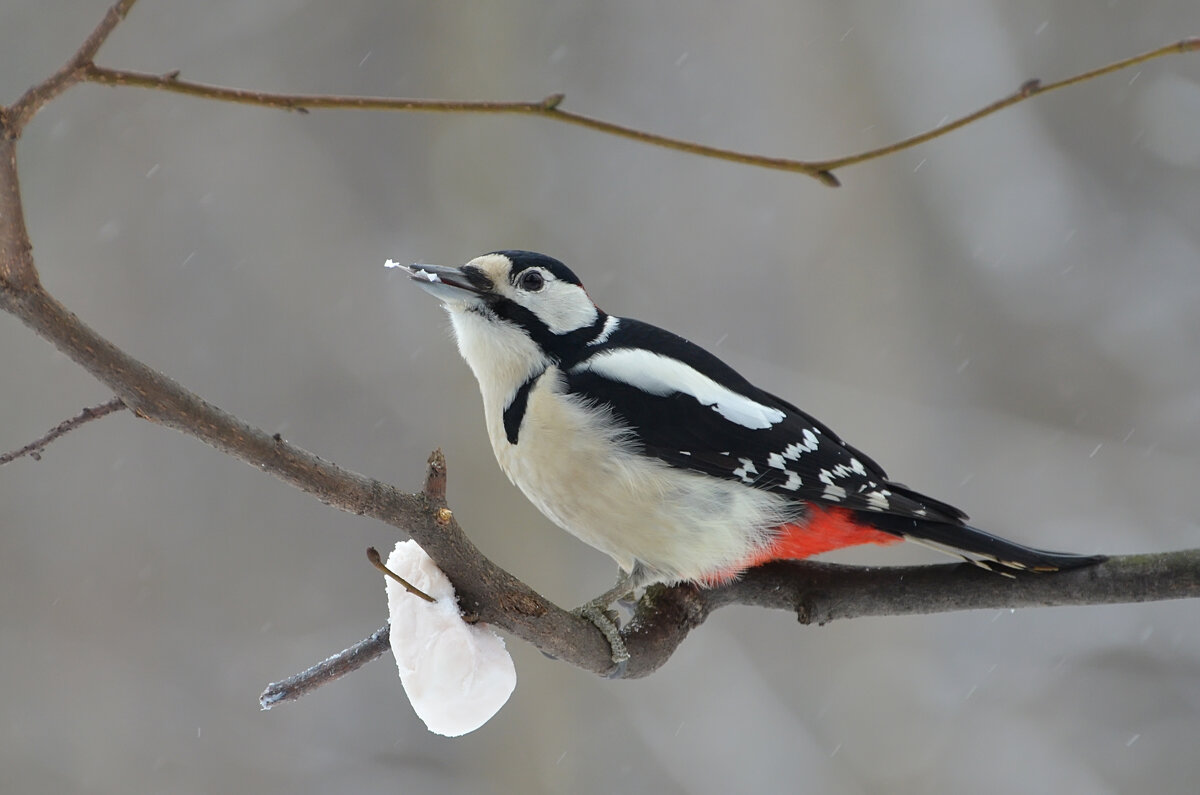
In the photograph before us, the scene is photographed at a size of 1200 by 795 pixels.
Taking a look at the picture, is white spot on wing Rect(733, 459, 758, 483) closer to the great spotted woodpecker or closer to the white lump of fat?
the great spotted woodpecker

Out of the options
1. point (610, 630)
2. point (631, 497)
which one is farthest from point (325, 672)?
point (631, 497)

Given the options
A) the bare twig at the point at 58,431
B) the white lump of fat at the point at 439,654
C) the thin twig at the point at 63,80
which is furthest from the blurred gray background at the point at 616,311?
the thin twig at the point at 63,80

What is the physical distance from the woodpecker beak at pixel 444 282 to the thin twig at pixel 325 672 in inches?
26.0

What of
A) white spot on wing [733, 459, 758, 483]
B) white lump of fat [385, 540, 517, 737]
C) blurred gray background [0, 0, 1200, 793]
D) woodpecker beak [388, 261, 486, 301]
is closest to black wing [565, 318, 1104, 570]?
white spot on wing [733, 459, 758, 483]

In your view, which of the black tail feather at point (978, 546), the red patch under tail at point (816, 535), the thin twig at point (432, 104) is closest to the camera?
the thin twig at point (432, 104)

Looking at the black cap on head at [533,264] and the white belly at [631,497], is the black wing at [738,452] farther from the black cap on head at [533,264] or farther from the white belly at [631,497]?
the black cap on head at [533,264]

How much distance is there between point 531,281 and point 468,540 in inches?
28.7

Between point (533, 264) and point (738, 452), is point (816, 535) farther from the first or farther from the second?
point (533, 264)

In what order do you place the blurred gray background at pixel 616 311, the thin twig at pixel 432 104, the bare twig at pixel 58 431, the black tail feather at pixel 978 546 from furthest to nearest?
the blurred gray background at pixel 616 311, the black tail feather at pixel 978 546, the bare twig at pixel 58 431, the thin twig at pixel 432 104

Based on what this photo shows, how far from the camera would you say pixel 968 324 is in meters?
5.18

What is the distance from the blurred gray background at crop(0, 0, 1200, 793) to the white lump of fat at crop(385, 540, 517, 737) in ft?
9.26

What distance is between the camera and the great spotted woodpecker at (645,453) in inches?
85.5

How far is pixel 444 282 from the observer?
7.06 feet

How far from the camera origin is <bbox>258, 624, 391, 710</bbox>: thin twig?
170cm
